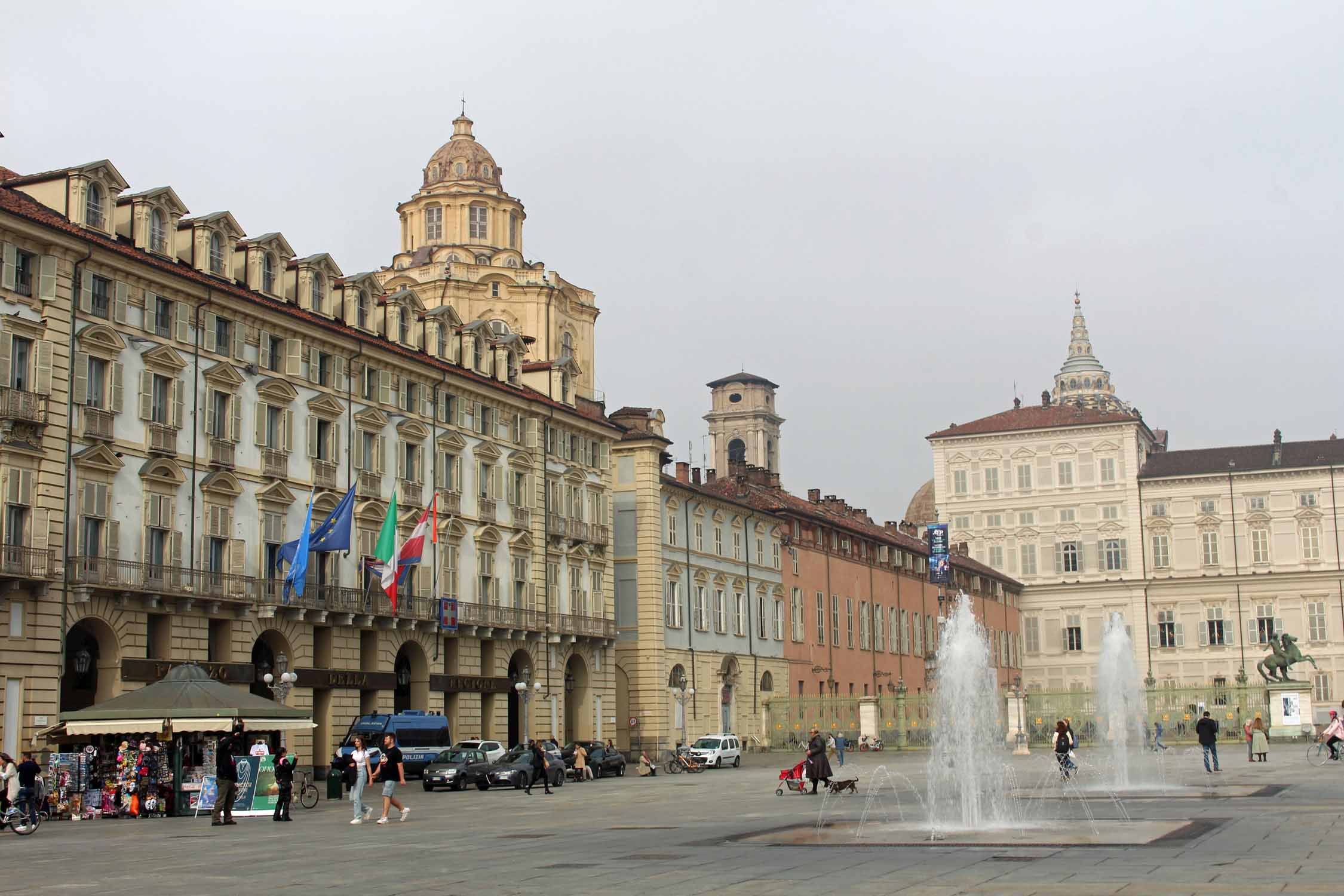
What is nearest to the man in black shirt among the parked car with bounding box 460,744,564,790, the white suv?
the parked car with bounding box 460,744,564,790

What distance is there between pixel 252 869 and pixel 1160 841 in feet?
39.6

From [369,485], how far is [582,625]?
14.8 meters

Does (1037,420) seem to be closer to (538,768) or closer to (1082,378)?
(1082,378)

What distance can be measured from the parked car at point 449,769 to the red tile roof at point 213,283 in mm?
14198

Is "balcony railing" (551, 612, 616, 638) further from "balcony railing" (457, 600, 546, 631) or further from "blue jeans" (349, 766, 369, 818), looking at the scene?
"blue jeans" (349, 766, 369, 818)

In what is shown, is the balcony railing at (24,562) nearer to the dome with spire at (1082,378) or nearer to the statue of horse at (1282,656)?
the statue of horse at (1282,656)

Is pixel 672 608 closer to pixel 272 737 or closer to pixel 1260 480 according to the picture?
pixel 272 737

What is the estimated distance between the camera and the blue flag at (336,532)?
48.1 m

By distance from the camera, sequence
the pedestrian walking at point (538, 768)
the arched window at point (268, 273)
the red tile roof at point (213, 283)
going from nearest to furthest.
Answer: the red tile roof at point (213, 283) < the pedestrian walking at point (538, 768) < the arched window at point (268, 273)

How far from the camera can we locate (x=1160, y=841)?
2208 cm


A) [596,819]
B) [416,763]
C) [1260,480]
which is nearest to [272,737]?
[416,763]

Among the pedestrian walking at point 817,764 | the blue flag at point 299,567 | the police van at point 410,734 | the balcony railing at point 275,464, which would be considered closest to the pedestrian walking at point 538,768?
the police van at point 410,734

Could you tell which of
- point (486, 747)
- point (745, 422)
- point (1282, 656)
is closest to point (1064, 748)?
point (486, 747)

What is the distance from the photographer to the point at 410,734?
52.5 metres
